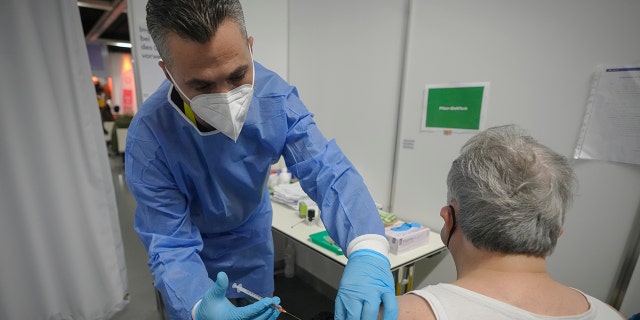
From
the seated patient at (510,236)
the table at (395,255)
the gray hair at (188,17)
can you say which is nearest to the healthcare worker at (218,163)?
the gray hair at (188,17)

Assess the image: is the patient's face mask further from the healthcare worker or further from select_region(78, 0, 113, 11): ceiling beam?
select_region(78, 0, 113, 11): ceiling beam

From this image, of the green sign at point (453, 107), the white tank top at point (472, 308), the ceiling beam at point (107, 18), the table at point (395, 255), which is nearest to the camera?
the white tank top at point (472, 308)

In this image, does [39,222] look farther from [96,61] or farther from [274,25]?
[96,61]

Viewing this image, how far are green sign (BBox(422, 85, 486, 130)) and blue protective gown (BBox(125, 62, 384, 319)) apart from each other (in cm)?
103

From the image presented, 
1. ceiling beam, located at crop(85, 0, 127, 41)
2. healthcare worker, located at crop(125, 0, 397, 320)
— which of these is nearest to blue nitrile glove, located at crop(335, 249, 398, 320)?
healthcare worker, located at crop(125, 0, 397, 320)

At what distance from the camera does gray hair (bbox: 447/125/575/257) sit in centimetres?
66

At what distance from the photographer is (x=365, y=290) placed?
713 mm

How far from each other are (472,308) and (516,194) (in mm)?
253

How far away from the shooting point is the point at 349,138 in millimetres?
2334

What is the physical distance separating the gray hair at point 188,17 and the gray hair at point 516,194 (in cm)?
67

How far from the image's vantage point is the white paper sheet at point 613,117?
3.89 ft

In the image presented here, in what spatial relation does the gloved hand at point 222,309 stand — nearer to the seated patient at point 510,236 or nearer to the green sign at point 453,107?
the seated patient at point 510,236

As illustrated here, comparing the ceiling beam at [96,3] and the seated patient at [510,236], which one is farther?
the ceiling beam at [96,3]

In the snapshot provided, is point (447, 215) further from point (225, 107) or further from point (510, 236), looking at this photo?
point (225, 107)
